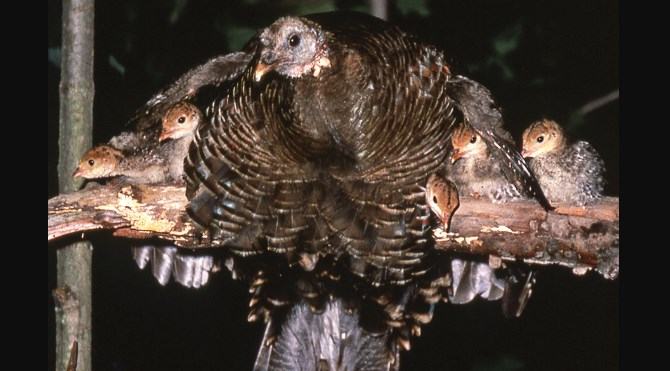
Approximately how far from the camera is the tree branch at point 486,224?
8.55ft

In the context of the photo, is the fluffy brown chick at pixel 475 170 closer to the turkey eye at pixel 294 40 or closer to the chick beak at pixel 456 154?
the chick beak at pixel 456 154

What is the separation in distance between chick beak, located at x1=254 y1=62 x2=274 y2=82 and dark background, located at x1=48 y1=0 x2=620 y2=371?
4.99ft

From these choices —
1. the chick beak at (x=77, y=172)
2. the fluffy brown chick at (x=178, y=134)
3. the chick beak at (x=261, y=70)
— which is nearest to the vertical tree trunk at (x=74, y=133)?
the chick beak at (x=77, y=172)

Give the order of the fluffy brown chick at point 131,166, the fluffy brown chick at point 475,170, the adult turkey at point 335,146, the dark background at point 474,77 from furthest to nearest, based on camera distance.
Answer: the dark background at point 474,77, the fluffy brown chick at point 131,166, the fluffy brown chick at point 475,170, the adult turkey at point 335,146

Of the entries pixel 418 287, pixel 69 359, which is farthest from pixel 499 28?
pixel 69 359

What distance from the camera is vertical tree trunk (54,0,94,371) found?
108 inches

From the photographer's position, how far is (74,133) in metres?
2.76

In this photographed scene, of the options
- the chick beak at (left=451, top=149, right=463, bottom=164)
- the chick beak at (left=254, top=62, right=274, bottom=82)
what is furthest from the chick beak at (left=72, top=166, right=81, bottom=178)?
the chick beak at (left=451, top=149, right=463, bottom=164)

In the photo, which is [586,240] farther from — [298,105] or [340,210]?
[298,105]

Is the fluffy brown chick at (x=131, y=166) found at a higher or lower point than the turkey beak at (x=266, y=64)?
lower

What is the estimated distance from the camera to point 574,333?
4.98 metres

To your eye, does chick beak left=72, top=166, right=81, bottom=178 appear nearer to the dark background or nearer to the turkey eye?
the turkey eye

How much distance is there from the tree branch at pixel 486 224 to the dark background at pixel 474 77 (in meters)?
1.28

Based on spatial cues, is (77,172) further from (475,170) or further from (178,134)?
(475,170)
